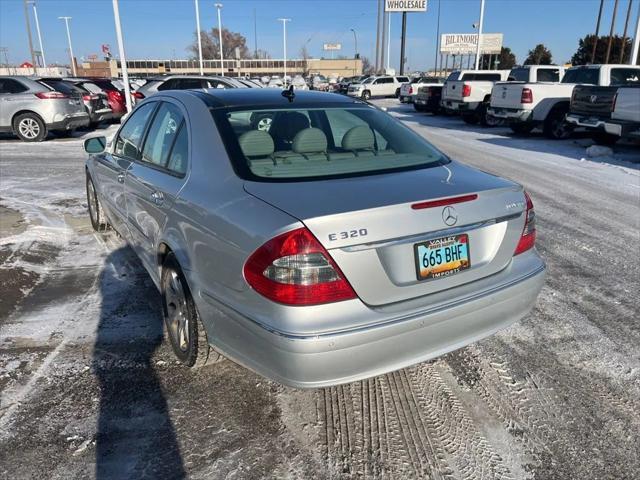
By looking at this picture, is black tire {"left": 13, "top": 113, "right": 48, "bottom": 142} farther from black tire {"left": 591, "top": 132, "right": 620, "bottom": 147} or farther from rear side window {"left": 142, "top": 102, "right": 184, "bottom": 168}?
black tire {"left": 591, "top": 132, "right": 620, "bottom": 147}

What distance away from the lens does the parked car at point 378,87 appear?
36.7 meters

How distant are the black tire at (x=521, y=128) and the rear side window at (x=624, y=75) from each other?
250cm

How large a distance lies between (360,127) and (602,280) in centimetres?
265

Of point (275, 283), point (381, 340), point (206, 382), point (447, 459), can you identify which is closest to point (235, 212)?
point (275, 283)

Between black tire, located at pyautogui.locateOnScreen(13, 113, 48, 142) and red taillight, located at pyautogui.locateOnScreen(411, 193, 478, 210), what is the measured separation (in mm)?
14090

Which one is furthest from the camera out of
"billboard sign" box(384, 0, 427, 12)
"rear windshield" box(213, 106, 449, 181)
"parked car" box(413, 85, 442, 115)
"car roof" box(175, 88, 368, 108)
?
"billboard sign" box(384, 0, 427, 12)

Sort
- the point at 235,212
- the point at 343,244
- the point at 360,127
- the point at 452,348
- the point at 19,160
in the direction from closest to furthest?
1. the point at 343,244
2. the point at 235,212
3. the point at 452,348
4. the point at 360,127
5. the point at 19,160

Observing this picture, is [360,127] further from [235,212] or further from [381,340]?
[381,340]

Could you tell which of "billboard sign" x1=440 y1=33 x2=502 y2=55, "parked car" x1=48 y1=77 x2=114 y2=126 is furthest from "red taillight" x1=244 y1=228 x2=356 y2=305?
"billboard sign" x1=440 y1=33 x2=502 y2=55

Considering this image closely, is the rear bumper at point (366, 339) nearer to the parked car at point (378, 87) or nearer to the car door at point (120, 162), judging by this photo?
the car door at point (120, 162)

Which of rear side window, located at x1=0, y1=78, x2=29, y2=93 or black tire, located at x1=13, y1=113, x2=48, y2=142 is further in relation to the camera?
black tire, located at x1=13, y1=113, x2=48, y2=142

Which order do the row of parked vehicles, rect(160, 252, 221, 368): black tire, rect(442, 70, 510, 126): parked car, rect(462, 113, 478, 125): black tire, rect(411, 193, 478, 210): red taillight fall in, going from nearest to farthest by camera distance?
rect(411, 193, 478, 210): red taillight < rect(160, 252, 221, 368): black tire < the row of parked vehicles < rect(442, 70, 510, 126): parked car < rect(462, 113, 478, 125): black tire

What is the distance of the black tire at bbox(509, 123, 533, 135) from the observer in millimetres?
15787

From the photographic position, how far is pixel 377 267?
2.24m
